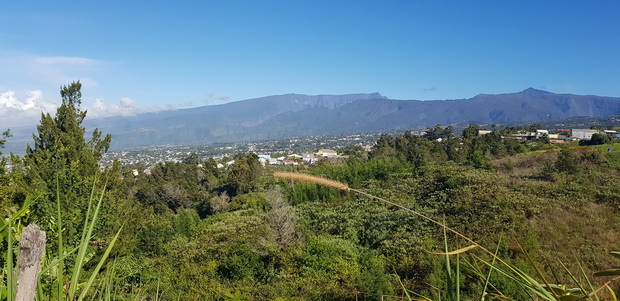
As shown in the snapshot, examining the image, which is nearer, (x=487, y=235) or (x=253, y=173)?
(x=487, y=235)

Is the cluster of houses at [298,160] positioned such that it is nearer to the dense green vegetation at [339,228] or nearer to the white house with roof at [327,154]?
the white house with roof at [327,154]

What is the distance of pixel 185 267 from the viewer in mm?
12070

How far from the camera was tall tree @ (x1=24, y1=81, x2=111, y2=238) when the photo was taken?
29.5ft

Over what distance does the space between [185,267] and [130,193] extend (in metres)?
17.5

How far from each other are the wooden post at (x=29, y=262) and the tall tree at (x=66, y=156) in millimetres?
8666

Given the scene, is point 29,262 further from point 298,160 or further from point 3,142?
point 298,160

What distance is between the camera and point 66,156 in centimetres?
1105

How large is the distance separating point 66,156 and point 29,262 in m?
12.4

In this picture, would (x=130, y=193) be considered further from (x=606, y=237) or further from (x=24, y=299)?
(x=24, y=299)

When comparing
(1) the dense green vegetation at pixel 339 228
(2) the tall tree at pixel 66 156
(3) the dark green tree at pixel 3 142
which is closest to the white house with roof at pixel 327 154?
(1) the dense green vegetation at pixel 339 228

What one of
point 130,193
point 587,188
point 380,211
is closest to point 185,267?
point 380,211

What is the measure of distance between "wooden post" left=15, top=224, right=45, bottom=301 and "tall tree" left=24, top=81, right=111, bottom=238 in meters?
8.67

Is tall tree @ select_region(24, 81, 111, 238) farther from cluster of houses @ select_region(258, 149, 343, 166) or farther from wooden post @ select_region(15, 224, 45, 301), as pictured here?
cluster of houses @ select_region(258, 149, 343, 166)

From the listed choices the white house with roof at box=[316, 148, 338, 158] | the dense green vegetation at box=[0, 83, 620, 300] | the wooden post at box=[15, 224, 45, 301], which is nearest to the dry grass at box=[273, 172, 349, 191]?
the wooden post at box=[15, 224, 45, 301]
